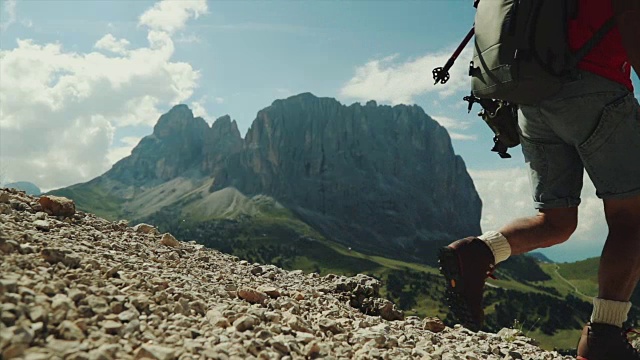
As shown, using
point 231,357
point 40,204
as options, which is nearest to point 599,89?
point 231,357

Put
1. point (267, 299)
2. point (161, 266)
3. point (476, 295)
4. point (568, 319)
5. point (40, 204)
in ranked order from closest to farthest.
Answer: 1. point (476, 295)
2. point (267, 299)
3. point (161, 266)
4. point (40, 204)
5. point (568, 319)

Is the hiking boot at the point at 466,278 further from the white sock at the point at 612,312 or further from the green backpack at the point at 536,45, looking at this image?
the green backpack at the point at 536,45

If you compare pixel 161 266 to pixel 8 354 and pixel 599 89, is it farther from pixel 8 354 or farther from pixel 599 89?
pixel 599 89

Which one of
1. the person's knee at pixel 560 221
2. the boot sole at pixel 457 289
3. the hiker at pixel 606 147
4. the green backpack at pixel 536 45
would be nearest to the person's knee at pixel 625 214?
the hiker at pixel 606 147

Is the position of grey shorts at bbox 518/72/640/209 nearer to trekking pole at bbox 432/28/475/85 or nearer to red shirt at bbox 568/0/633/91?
red shirt at bbox 568/0/633/91

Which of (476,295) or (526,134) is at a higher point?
(526,134)

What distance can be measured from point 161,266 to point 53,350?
139 inches

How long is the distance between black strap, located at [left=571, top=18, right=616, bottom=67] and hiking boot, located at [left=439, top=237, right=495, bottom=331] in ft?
7.46

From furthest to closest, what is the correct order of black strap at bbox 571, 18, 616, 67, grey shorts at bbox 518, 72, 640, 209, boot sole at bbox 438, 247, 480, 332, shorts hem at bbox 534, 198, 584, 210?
shorts hem at bbox 534, 198, 584, 210
boot sole at bbox 438, 247, 480, 332
black strap at bbox 571, 18, 616, 67
grey shorts at bbox 518, 72, 640, 209

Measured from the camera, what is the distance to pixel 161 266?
6.41 m

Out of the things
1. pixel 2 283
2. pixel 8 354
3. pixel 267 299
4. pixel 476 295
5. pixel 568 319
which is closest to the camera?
pixel 8 354

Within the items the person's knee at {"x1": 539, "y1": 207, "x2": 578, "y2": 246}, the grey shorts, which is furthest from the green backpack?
the person's knee at {"x1": 539, "y1": 207, "x2": 578, "y2": 246}

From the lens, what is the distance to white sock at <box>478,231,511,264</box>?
5.52 meters

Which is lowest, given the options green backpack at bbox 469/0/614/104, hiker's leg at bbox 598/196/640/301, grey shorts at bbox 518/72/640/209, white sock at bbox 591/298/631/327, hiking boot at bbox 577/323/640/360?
hiking boot at bbox 577/323/640/360
